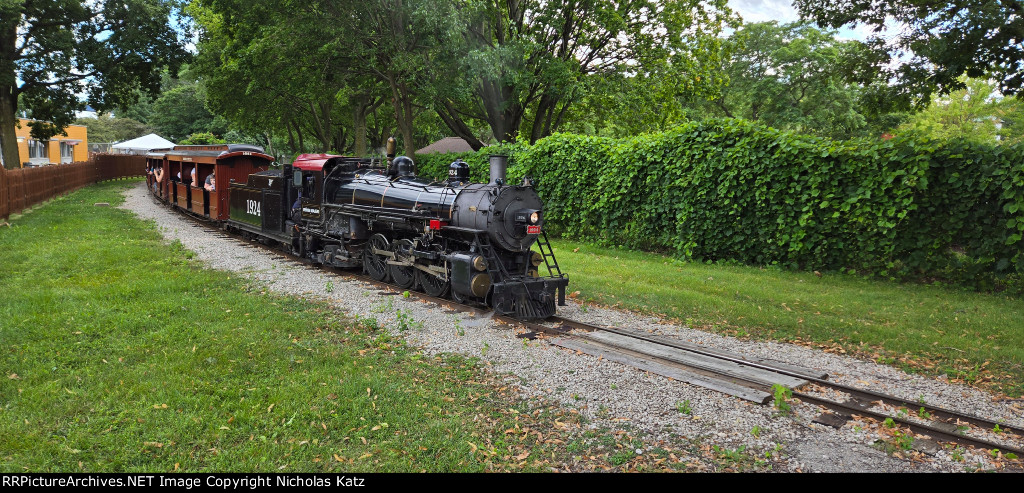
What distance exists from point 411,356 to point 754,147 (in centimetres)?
945

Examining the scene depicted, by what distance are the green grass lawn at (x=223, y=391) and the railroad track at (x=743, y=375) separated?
68.0 inches

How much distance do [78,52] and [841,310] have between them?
33787mm

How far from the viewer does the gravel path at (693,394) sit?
193 inches

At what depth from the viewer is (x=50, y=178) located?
2602 cm

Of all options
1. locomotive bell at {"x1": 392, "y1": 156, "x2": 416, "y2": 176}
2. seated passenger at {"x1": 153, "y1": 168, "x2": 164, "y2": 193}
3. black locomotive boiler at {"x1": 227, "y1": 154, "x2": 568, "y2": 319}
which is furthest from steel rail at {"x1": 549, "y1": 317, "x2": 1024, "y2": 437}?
seated passenger at {"x1": 153, "y1": 168, "x2": 164, "y2": 193}

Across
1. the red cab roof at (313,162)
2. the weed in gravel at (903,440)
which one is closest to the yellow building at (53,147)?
the red cab roof at (313,162)

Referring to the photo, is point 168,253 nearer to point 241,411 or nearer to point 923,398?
point 241,411

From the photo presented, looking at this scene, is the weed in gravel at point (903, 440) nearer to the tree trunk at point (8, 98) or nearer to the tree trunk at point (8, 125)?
the tree trunk at point (8, 98)

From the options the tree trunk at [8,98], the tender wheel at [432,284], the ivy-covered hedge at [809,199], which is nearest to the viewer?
the tender wheel at [432,284]

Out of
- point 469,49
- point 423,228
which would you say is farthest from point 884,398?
point 469,49

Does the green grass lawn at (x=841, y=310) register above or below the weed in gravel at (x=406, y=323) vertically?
above

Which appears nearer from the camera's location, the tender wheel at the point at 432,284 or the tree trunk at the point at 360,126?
the tender wheel at the point at 432,284

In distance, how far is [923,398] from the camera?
20.1 feet

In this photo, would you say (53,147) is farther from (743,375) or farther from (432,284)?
(743,375)
